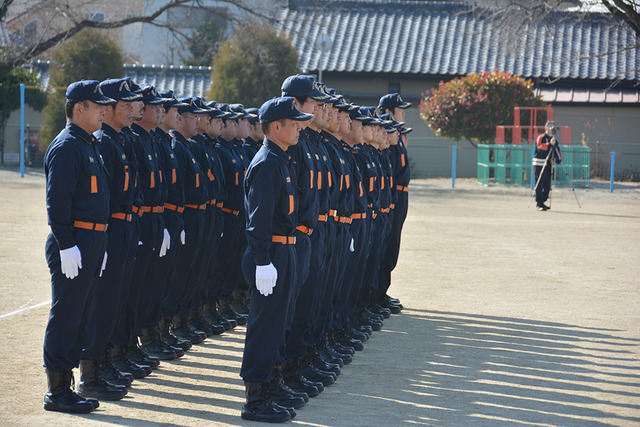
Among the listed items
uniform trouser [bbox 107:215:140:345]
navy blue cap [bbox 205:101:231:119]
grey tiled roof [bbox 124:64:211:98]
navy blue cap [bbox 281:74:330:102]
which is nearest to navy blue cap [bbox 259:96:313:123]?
navy blue cap [bbox 281:74:330:102]

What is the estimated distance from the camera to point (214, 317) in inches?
360

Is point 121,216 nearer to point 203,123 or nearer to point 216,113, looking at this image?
point 203,123

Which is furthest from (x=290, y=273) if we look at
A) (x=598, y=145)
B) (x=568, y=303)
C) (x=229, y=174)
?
(x=598, y=145)

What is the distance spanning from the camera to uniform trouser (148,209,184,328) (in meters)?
7.67

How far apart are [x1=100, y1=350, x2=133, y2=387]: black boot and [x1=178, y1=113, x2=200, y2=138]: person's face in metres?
2.65

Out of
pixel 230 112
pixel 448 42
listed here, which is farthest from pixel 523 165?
pixel 230 112

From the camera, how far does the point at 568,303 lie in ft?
34.6

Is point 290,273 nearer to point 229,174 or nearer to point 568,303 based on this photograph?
point 229,174

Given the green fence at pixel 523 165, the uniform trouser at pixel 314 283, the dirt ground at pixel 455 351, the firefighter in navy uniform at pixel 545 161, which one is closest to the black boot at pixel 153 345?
the dirt ground at pixel 455 351

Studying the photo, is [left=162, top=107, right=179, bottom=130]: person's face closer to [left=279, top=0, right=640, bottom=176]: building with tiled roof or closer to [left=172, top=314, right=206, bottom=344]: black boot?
[left=172, top=314, right=206, bottom=344]: black boot

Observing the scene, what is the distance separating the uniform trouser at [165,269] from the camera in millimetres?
7672

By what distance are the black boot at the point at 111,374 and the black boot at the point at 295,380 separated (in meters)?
1.17

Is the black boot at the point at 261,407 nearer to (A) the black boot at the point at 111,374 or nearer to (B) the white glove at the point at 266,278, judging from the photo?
(B) the white glove at the point at 266,278

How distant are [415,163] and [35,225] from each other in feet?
61.5
